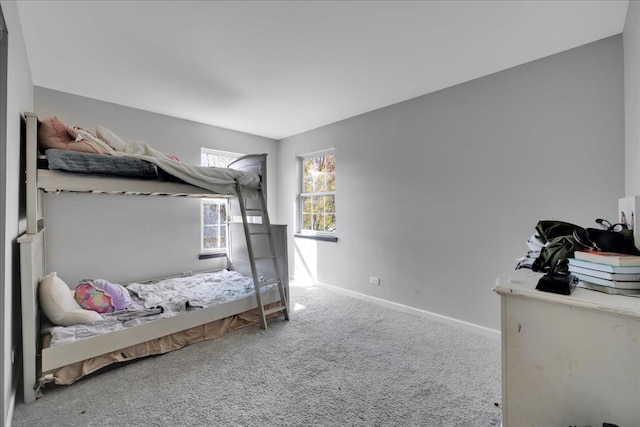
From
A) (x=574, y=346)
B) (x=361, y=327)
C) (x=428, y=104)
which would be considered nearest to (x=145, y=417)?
(x=361, y=327)

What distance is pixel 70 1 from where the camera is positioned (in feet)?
5.46

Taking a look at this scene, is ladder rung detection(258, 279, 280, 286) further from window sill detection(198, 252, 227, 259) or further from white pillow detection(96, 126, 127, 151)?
white pillow detection(96, 126, 127, 151)

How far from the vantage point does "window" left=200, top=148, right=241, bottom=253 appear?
3963mm

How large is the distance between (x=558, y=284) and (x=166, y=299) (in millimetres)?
3057

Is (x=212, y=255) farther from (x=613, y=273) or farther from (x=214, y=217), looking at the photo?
(x=613, y=273)

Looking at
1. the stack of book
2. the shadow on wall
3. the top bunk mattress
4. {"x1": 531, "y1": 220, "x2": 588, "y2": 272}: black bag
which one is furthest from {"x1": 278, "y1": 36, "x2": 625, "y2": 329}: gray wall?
the top bunk mattress

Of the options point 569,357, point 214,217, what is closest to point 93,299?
point 214,217

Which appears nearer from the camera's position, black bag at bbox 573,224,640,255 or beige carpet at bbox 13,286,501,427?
black bag at bbox 573,224,640,255

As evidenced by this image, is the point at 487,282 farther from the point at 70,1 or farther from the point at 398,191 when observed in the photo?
the point at 70,1

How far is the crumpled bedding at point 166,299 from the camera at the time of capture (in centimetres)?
204

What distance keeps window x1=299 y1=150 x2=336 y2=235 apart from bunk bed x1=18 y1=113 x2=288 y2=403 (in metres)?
1.16

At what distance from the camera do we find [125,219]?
3.26 m

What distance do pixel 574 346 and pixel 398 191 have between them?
2422mm

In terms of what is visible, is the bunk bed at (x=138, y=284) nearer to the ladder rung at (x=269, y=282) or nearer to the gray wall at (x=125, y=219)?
the ladder rung at (x=269, y=282)
